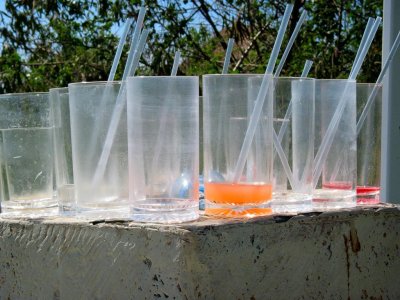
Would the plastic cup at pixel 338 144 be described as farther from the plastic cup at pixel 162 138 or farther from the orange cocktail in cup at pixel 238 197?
the plastic cup at pixel 162 138

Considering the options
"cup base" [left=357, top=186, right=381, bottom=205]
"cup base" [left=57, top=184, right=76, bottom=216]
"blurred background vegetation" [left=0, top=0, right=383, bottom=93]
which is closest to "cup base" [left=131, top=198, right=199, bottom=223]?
"cup base" [left=57, top=184, right=76, bottom=216]

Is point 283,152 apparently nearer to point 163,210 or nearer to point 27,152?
point 163,210

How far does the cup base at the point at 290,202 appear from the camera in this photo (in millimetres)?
1313

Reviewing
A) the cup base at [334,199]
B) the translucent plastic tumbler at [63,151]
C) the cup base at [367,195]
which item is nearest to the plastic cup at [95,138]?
the translucent plastic tumbler at [63,151]

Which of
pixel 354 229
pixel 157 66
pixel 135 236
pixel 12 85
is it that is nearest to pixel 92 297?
pixel 135 236

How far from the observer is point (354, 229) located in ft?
4.42

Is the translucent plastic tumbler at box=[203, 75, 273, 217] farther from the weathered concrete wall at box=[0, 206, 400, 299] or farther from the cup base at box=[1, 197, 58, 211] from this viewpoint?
the cup base at box=[1, 197, 58, 211]

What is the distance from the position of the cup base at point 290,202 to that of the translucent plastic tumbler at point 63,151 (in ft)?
1.32

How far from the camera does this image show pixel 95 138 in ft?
4.03

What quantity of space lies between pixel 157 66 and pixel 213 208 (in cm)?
369

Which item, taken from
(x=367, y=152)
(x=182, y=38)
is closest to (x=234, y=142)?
(x=367, y=152)

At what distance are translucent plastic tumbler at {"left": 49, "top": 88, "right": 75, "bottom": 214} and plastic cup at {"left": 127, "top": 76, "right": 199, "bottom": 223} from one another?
0.64 feet

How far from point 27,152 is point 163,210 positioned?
14.8 inches

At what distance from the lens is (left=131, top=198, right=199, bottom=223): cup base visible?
46.1 inches
